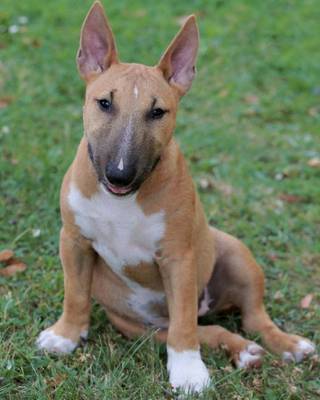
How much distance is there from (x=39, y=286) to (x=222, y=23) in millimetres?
5361

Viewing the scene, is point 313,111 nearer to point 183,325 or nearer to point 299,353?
point 299,353

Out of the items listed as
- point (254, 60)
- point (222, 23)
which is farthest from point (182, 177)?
point (222, 23)

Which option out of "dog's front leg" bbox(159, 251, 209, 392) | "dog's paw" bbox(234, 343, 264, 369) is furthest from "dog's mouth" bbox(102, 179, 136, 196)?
"dog's paw" bbox(234, 343, 264, 369)

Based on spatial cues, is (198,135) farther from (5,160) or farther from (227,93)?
(5,160)

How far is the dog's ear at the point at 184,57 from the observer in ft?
12.6

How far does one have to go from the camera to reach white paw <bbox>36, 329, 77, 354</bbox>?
396 cm

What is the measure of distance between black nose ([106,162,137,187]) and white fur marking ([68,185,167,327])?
0.96ft

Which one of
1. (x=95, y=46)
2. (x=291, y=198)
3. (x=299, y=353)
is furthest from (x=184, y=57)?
(x=291, y=198)

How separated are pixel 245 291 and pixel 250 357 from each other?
0.52 meters

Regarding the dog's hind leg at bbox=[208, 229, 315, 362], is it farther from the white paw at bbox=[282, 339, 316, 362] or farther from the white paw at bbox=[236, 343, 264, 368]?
the white paw at bbox=[236, 343, 264, 368]

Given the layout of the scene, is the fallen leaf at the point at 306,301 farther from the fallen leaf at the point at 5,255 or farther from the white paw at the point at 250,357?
the fallen leaf at the point at 5,255

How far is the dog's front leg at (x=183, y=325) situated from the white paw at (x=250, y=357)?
0.76 ft

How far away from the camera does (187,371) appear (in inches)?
148

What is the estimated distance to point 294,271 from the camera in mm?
5051
